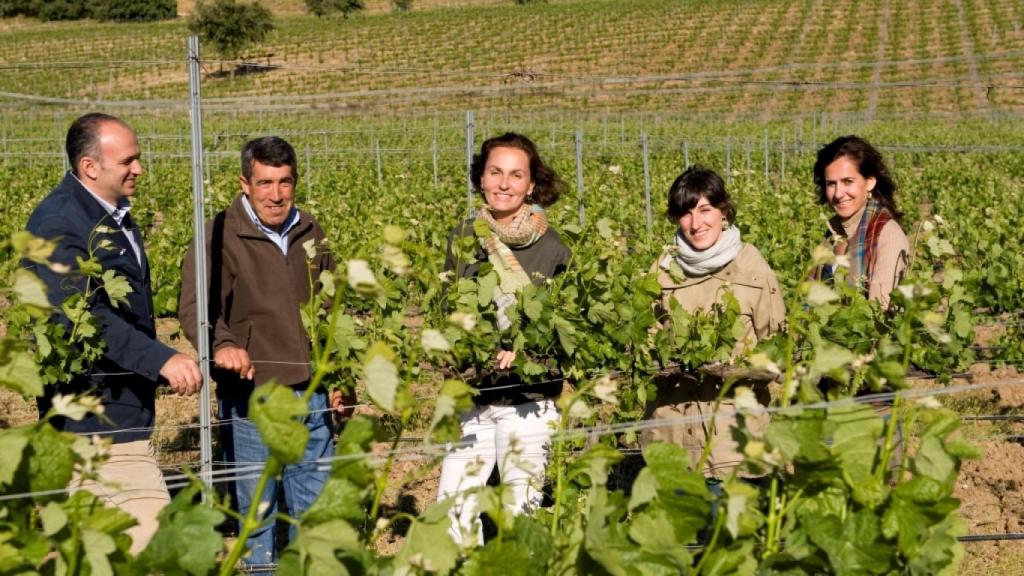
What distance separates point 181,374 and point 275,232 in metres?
0.71

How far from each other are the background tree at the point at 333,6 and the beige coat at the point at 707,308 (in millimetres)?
55321

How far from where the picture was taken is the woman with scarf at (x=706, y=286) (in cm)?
298

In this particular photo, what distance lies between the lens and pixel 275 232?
3389 mm

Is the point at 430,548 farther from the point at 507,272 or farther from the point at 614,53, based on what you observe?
the point at 614,53

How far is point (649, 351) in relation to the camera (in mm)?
3072

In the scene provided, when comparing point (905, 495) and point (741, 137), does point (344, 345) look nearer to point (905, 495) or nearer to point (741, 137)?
point (905, 495)

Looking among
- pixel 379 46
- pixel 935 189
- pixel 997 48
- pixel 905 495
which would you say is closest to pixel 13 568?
pixel 905 495

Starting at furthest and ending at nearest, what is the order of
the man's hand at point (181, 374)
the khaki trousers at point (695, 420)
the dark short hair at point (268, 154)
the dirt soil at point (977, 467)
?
the dirt soil at point (977, 467) → the dark short hair at point (268, 154) → the khaki trousers at point (695, 420) → the man's hand at point (181, 374)

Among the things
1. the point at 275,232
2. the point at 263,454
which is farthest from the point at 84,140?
the point at 263,454

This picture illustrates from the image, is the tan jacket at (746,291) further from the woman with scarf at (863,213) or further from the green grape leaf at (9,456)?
the green grape leaf at (9,456)

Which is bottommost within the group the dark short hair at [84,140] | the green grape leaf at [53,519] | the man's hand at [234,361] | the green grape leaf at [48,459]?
the green grape leaf at [53,519]

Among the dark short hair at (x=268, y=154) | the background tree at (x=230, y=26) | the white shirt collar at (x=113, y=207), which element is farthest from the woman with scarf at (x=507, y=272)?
the background tree at (x=230, y=26)

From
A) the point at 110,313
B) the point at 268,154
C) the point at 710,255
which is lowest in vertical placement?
the point at 110,313

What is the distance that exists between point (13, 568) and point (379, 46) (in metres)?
48.0
